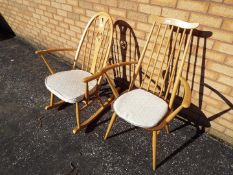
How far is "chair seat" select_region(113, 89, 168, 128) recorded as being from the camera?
6.21ft

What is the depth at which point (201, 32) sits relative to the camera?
80.0 inches

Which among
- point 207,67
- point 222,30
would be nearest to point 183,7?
point 222,30

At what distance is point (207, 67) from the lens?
7.11 feet

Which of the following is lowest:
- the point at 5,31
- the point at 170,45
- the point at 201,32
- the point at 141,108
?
the point at 5,31

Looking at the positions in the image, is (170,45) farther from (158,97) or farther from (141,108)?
(141,108)

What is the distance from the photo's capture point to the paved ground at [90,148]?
7.11 ft

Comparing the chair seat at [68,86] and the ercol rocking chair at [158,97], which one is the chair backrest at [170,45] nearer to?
the ercol rocking chair at [158,97]

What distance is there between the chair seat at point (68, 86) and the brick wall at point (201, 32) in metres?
0.83

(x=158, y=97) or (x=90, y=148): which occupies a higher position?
(x=158, y=97)

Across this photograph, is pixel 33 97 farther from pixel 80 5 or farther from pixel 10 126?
pixel 80 5

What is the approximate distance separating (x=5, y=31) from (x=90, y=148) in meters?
3.97

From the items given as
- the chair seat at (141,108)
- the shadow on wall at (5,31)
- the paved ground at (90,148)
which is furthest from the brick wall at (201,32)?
the shadow on wall at (5,31)

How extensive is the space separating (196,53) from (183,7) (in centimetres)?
47

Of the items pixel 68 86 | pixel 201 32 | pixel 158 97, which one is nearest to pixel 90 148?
pixel 68 86
